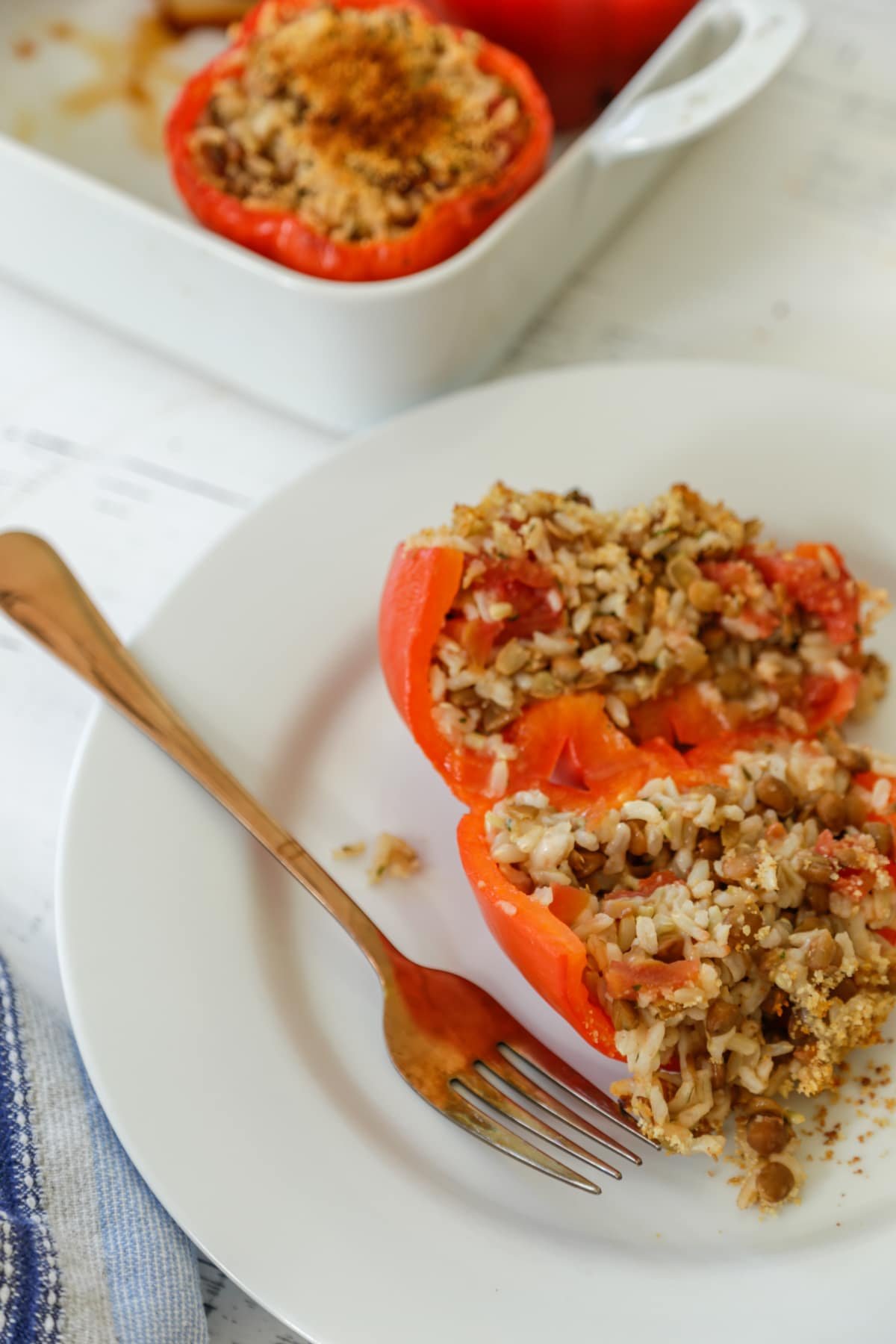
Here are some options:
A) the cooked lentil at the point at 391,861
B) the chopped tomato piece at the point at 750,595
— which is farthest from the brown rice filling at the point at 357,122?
the cooked lentil at the point at 391,861

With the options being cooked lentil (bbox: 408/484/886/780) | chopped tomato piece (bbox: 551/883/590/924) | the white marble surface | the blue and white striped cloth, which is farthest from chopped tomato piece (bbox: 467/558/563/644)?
the blue and white striped cloth

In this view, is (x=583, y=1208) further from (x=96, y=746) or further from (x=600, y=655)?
(x=96, y=746)

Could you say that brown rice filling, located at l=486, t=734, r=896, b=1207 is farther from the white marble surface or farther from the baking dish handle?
the baking dish handle

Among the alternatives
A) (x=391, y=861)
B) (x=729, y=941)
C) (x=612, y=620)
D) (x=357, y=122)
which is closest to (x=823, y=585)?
(x=612, y=620)

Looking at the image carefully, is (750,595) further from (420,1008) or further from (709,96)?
(709,96)

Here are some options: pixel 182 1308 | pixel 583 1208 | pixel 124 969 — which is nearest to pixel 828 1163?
pixel 583 1208
